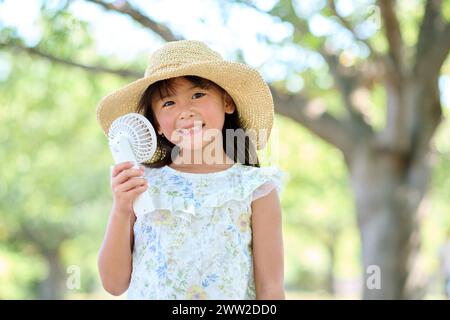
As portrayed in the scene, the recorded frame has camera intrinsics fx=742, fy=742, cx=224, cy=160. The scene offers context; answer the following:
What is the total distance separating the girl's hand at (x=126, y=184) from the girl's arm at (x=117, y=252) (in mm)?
42

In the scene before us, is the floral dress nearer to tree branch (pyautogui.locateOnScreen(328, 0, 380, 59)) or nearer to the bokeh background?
the bokeh background

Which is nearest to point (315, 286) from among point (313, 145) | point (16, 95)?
point (313, 145)

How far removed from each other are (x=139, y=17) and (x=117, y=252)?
4058 mm

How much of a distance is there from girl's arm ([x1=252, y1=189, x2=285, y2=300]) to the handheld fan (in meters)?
0.33

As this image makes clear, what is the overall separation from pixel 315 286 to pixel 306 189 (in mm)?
16511

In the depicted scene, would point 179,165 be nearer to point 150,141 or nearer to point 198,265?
point 150,141

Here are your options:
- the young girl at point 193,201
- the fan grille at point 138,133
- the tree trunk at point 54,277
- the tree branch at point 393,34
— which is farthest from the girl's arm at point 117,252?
the tree trunk at point 54,277

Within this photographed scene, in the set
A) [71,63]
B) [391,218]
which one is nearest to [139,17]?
[71,63]

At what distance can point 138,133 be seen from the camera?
2.17m

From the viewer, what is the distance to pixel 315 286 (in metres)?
→ 31.2

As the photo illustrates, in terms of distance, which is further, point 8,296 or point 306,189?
point 8,296

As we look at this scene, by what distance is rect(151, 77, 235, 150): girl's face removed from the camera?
2.24 m

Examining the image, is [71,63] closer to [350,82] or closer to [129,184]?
[350,82]

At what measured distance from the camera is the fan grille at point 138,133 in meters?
2.16
